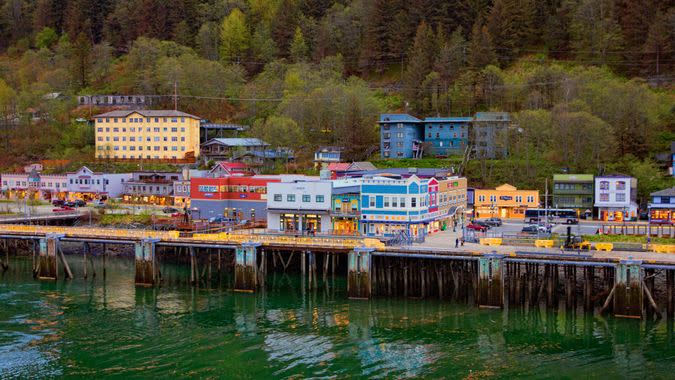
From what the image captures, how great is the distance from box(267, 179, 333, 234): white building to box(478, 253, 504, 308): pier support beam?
65.4ft

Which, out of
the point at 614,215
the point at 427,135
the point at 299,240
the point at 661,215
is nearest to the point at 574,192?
the point at 614,215

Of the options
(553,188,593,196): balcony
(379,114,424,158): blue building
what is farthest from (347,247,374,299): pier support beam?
(379,114,424,158): blue building

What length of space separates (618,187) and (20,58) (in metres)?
148

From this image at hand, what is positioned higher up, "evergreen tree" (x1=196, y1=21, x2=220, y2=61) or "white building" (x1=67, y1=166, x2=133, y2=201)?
"evergreen tree" (x1=196, y1=21, x2=220, y2=61)

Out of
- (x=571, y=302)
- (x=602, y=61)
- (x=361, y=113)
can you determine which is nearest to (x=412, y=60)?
(x=361, y=113)

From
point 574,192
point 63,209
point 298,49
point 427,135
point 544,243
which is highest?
point 298,49

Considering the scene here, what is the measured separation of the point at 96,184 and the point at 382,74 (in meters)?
56.4

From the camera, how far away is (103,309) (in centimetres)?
4916

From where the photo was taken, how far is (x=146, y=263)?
2211 inches

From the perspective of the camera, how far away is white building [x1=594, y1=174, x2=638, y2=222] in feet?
237

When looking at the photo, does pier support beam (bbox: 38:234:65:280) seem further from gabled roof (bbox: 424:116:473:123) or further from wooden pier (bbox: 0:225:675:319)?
gabled roof (bbox: 424:116:473:123)

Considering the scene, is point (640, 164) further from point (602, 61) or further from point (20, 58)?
point (20, 58)

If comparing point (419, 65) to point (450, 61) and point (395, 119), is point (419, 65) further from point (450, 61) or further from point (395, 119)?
point (395, 119)

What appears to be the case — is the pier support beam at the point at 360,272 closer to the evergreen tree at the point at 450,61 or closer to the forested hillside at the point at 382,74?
the forested hillside at the point at 382,74
